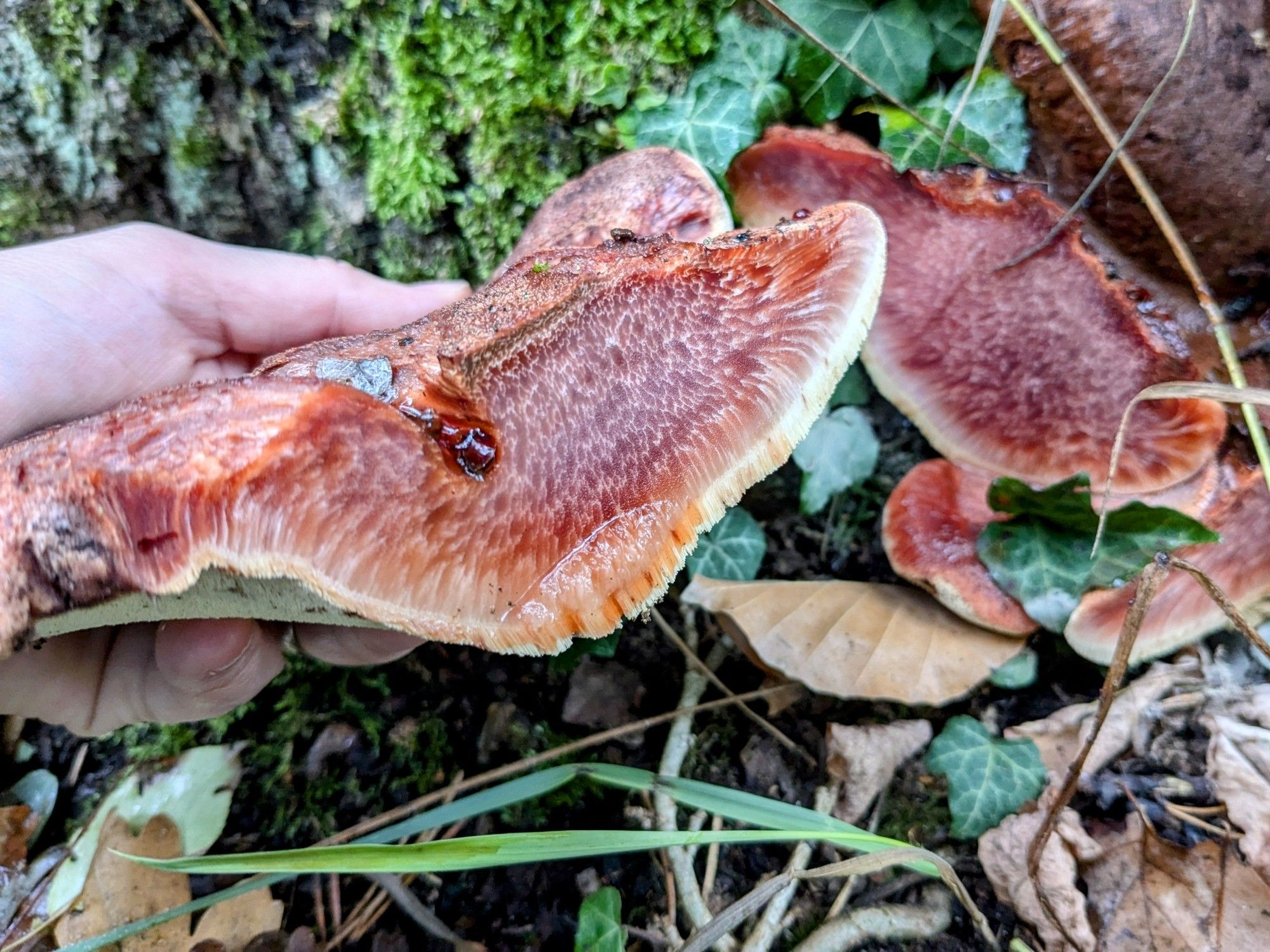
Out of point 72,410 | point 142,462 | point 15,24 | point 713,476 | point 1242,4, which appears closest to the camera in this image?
point 142,462

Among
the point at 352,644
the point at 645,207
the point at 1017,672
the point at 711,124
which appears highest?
the point at 711,124

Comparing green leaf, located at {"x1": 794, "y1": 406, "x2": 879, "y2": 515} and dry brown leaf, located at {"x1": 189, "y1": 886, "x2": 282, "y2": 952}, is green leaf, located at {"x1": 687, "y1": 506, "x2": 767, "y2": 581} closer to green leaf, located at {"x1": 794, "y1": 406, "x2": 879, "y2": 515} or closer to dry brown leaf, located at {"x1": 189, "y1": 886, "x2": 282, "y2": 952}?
green leaf, located at {"x1": 794, "y1": 406, "x2": 879, "y2": 515}

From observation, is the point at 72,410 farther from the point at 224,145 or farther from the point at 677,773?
the point at 677,773

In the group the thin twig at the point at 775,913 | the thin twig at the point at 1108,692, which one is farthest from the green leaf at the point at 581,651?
the thin twig at the point at 1108,692

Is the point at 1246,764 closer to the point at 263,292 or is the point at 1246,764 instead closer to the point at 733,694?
the point at 733,694


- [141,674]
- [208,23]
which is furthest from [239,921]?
[208,23]

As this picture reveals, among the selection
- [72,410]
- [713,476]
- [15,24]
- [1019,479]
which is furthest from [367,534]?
[15,24]
